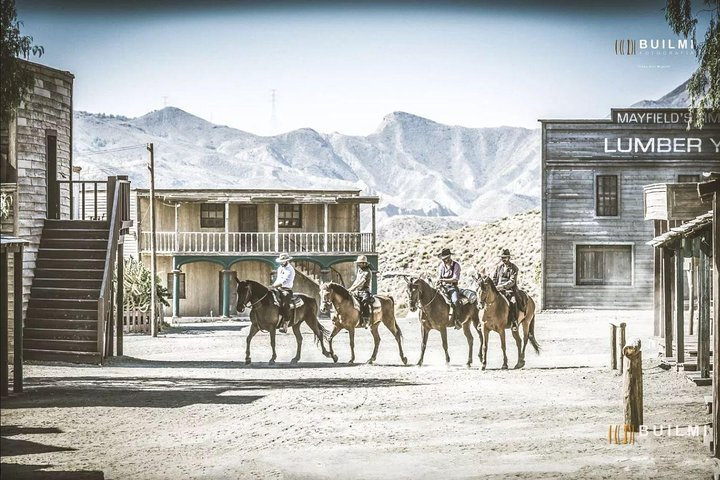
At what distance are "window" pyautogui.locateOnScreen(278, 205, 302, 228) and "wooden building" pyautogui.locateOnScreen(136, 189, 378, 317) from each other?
0.13ft

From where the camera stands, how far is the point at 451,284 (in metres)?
18.9

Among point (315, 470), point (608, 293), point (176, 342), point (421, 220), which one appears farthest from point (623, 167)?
point (421, 220)

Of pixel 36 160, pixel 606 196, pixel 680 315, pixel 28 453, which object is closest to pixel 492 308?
pixel 680 315

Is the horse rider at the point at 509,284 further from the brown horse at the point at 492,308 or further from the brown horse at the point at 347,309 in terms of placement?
the brown horse at the point at 347,309

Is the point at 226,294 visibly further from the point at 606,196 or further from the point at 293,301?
the point at 293,301

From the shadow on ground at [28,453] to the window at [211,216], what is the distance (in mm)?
27991

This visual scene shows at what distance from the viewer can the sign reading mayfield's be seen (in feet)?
117

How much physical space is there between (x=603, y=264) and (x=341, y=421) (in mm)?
24449

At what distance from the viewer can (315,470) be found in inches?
390

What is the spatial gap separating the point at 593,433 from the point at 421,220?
89.5 m

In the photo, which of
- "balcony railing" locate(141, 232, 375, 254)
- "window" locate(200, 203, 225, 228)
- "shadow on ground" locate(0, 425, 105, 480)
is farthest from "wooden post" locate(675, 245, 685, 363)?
"window" locate(200, 203, 225, 228)

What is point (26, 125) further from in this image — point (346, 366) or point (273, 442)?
point (273, 442)

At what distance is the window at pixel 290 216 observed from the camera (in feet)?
132

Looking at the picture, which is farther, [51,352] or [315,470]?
[51,352]
